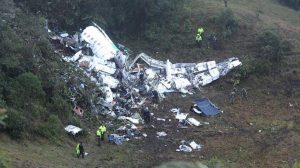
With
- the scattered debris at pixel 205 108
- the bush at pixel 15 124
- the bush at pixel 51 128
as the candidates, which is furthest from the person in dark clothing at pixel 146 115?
the bush at pixel 15 124

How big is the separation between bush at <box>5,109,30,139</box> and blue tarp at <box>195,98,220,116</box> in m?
9.44

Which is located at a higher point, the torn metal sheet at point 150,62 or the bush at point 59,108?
the torn metal sheet at point 150,62

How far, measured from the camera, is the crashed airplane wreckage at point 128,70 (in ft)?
87.2

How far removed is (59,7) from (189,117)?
416 inches

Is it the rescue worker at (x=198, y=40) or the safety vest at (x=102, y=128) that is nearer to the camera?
the safety vest at (x=102, y=128)

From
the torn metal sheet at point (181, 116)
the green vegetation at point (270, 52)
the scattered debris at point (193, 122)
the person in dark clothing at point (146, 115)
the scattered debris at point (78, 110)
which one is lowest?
the scattered debris at point (78, 110)

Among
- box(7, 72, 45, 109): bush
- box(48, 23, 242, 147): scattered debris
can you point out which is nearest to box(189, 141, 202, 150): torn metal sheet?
box(48, 23, 242, 147): scattered debris

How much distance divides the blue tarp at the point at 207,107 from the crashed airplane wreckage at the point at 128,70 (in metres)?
1.59

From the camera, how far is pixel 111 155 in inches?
838

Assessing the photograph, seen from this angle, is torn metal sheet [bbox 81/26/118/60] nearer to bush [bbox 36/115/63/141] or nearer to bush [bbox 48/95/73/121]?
bush [bbox 48/95/73/121]

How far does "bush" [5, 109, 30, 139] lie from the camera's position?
1950 cm

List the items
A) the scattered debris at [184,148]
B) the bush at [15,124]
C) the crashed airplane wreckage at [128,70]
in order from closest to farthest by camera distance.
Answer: the bush at [15,124] < the scattered debris at [184,148] < the crashed airplane wreckage at [128,70]

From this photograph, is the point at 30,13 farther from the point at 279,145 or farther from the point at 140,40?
the point at 279,145

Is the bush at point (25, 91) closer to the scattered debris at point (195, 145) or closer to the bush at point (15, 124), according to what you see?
Result: the bush at point (15, 124)
